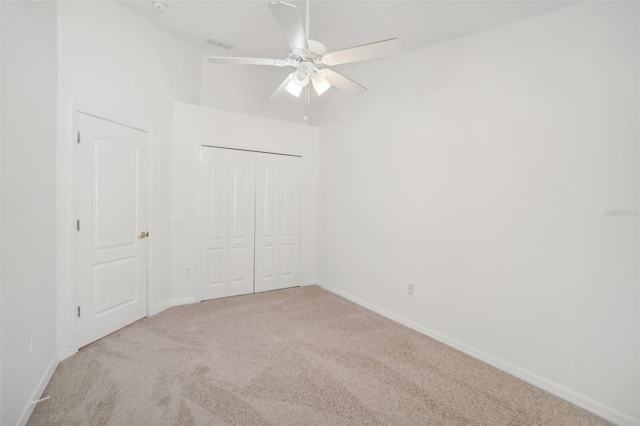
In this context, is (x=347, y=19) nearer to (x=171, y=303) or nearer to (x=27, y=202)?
(x=27, y=202)

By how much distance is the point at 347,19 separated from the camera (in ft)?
8.73

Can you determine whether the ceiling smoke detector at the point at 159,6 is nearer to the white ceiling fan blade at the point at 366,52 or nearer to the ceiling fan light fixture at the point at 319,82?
the ceiling fan light fixture at the point at 319,82

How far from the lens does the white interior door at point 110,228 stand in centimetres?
248

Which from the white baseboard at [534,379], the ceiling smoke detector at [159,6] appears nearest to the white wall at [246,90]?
the ceiling smoke detector at [159,6]

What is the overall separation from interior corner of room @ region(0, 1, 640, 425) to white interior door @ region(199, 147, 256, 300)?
0.08 ft

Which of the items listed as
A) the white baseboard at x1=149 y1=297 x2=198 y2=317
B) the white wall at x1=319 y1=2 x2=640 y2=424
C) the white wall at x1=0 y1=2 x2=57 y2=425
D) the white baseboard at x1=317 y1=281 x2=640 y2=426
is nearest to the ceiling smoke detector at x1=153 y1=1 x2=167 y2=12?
the white wall at x1=0 y1=2 x2=57 y2=425

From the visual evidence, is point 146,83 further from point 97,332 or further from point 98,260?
point 97,332

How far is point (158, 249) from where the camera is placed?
128 inches

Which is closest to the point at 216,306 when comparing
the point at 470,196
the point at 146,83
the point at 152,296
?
the point at 152,296

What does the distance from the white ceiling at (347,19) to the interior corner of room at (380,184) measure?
3 cm

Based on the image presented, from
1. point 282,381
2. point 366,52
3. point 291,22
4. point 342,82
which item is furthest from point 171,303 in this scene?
point 366,52

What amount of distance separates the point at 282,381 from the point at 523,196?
7.82 feet

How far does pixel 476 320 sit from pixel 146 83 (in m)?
4.04

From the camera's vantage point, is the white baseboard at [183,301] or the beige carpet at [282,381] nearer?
the beige carpet at [282,381]
